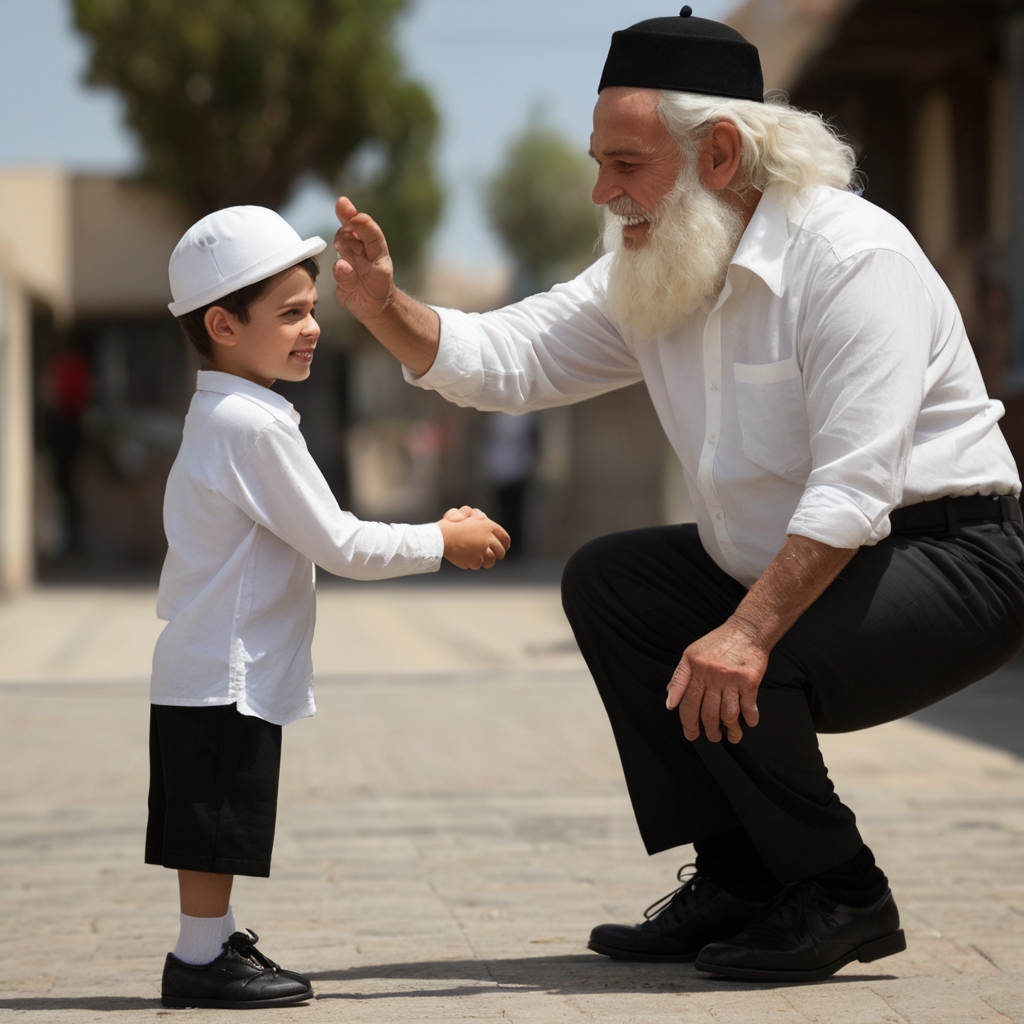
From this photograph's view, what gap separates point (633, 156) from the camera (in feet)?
10.5

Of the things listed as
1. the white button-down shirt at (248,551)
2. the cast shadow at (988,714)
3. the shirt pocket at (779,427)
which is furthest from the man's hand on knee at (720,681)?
the cast shadow at (988,714)

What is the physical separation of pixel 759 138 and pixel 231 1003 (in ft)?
6.20

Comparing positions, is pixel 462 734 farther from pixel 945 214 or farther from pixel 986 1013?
pixel 945 214

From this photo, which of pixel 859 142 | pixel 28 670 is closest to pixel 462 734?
pixel 28 670

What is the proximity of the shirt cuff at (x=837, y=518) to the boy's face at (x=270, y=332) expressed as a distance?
0.94m

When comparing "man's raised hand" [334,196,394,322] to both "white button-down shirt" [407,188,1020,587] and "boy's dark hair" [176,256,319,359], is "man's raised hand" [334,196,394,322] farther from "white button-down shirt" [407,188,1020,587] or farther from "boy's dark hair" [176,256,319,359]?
"white button-down shirt" [407,188,1020,587]

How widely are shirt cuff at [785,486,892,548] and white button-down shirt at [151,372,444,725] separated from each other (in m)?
0.65

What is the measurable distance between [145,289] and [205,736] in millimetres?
17939

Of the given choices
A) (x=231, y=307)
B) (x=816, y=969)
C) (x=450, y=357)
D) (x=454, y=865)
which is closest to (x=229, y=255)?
(x=231, y=307)

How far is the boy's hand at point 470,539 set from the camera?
9.63 feet

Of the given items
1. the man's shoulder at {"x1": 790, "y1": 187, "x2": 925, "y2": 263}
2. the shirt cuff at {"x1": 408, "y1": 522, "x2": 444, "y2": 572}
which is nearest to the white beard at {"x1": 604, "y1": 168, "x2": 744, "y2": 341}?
the man's shoulder at {"x1": 790, "y1": 187, "x2": 925, "y2": 263}

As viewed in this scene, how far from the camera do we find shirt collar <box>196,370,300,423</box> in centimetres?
287

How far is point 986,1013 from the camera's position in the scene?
2664mm

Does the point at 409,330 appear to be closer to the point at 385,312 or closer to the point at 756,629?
the point at 385,312
